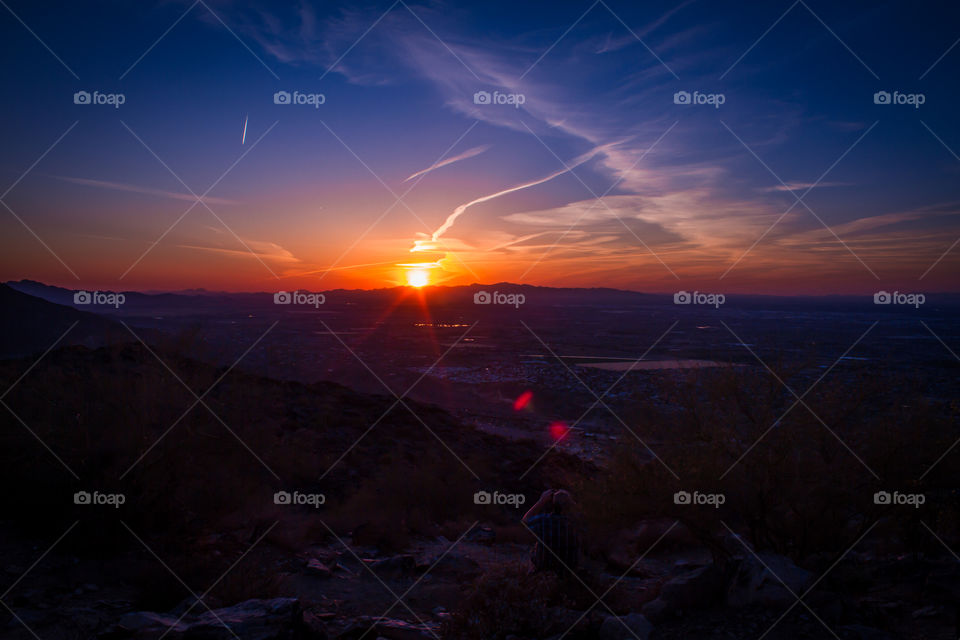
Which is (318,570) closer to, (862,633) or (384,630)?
(384,630)

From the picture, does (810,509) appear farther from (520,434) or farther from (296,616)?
(520,434)

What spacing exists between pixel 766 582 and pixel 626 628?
1.59 meters

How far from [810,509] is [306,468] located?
10.9 meters

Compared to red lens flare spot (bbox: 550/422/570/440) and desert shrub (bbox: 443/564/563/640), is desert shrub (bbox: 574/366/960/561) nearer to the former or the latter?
desert shrub (bbox: 443/564/563/640)

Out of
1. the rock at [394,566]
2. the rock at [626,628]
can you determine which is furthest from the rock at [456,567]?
the rock at [626,628]

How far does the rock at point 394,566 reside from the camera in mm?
7917

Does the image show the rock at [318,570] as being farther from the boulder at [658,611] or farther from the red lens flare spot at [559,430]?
A: the red lens flare spot at [559,430]

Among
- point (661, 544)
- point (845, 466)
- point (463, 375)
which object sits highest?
point (463, 375)

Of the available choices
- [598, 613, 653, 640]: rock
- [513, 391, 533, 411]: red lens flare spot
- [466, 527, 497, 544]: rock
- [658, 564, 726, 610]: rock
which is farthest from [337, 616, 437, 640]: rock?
[513, 391, 533, 411]: red lens flare spot

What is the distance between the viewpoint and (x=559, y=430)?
22.2 m

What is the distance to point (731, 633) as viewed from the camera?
5098 millimetres

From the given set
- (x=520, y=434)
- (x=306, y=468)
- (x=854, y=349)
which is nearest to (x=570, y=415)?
(x=520, y=434)

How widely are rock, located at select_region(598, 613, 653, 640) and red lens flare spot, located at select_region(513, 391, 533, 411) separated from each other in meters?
21.1

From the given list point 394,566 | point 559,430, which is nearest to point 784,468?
point 394,566
